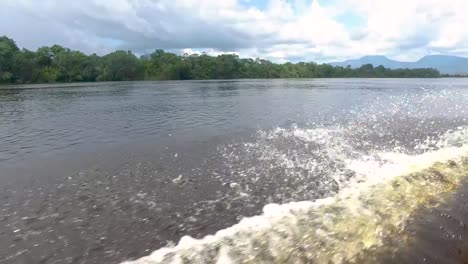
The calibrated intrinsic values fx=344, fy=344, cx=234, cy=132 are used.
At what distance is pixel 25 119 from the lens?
28375mm

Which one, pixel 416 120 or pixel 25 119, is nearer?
pixel 416 120

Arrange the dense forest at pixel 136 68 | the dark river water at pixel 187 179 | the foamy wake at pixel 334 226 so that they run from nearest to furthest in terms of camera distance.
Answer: the foamy wake at pixel 334 226 → the dark river water at pixel 187 179 → the dense forest at pixel 136 68

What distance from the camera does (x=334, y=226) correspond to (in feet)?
25.7

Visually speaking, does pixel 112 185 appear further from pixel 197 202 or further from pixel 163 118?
pixel 163 118

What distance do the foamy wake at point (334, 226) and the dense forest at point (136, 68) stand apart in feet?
381

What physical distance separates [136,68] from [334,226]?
141206 mm

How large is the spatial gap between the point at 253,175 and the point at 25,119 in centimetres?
2402

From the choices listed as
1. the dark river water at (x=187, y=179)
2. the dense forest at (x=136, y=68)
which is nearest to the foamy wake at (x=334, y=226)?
the dark river water at (x=187, y=179)

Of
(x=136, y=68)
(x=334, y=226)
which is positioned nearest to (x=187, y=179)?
(x=334, y=226)

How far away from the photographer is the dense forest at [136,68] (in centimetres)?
11025

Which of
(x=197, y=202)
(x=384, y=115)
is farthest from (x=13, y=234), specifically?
(x=384, y=115)

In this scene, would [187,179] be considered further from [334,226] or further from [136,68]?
[136,68]

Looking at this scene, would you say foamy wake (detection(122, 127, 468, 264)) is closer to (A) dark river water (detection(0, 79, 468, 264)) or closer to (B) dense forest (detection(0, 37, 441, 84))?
(A) dark river water (detection(0, 79, 468, 264))

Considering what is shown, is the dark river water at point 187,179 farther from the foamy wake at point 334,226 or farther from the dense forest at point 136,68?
the dense forest at point 136,68
